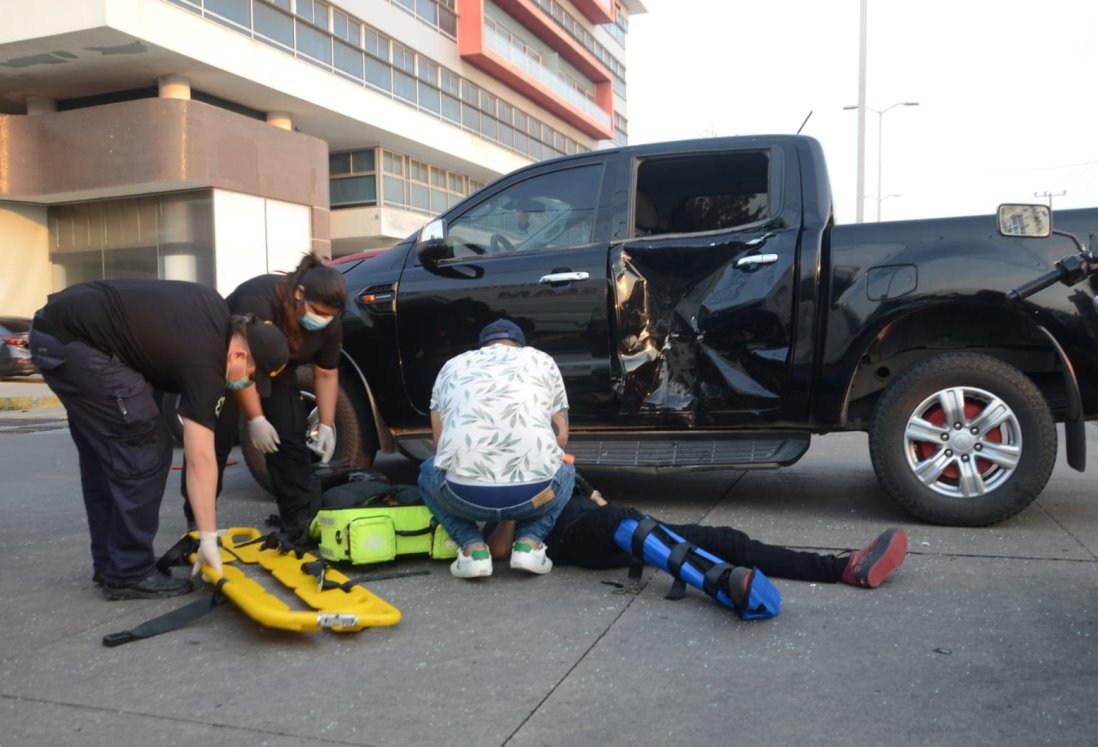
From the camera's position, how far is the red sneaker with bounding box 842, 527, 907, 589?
368 cm

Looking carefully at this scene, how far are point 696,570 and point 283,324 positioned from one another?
2078mm

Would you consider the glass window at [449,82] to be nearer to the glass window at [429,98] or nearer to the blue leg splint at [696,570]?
the glass window at [429,98]

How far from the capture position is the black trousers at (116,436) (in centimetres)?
370

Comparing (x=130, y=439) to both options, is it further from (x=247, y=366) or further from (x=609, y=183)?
(x=609, y=183)

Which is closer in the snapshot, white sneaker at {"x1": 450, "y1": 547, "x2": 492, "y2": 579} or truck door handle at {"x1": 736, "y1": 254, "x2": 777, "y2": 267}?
white sneaker at {"x1": 450, "y1": 547, "x2": 492, "y2": 579}

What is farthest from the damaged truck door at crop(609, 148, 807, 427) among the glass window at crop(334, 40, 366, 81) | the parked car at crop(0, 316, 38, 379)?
the glass window at crop(334, 40, 366, 81)

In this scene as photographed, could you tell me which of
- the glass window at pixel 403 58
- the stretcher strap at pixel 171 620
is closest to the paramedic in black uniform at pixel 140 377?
the stretcher strap at pixel 171 620

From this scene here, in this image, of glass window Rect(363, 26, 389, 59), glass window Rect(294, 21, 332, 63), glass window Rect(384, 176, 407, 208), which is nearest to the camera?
glass window Rect(294, 21, 332, 63)

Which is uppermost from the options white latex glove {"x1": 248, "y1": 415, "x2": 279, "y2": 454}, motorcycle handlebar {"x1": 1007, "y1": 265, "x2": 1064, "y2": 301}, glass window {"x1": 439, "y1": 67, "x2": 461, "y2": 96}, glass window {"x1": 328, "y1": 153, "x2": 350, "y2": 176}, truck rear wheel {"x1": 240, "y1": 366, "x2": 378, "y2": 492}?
glass window {"x1": 439, "y1": 67, "x2": 461, "y2": 96}

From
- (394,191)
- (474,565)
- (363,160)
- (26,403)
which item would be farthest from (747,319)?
(394,191)

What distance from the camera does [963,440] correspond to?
455cm

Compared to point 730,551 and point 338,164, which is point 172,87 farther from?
point 730,551

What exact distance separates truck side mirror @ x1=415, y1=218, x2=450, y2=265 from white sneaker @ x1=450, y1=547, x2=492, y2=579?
191cm

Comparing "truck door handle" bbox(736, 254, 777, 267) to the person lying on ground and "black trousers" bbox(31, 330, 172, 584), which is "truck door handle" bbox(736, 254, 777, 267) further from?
"black trousers" bbox(31, 330, 172, 584)
